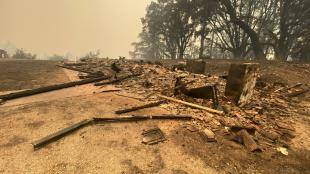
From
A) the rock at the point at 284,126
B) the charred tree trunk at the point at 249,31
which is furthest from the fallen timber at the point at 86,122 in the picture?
the charred tree trunk at the point at 249,31

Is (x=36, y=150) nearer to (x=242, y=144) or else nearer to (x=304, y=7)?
(x=242, y=144)

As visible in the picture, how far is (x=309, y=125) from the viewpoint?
5117mm

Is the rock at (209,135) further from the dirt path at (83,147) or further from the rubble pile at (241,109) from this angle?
the dirt path at (83,147)

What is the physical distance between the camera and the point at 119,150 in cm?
360

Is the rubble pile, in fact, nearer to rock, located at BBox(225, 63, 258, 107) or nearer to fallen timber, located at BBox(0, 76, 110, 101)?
rock, located at BBox(225, 63, 258, 107)

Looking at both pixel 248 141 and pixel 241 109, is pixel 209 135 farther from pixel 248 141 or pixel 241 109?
pixel 241 109

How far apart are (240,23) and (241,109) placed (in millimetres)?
16497

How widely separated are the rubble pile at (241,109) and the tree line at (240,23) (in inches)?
455

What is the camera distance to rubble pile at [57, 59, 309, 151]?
432 centimetres

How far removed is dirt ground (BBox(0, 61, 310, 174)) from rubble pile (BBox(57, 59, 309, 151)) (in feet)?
0.88

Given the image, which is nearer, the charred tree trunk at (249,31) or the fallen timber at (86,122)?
the fallen timber at (86,122)

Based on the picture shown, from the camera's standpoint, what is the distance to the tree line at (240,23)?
1852 centimetres

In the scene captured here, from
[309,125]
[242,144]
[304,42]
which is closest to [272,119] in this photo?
[309,125]

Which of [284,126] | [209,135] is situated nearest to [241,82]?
[284,126]
